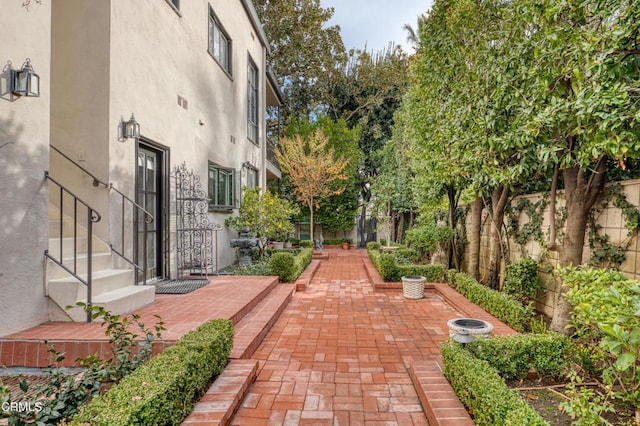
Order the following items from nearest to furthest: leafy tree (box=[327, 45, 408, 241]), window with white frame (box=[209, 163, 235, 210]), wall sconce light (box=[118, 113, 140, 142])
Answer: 1. wall sconce light (box=[118, 113, 140, 142])
2. window with white frame (box=[209, 163, 235, 210])
3. leafy tree (box=[327, 45, 408, 241])

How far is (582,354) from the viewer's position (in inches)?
127

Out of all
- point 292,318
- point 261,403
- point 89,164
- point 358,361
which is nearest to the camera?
point 261,403

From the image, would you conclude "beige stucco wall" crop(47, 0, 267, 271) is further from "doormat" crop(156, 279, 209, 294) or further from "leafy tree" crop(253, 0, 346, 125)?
"leafy tree" crop(253, 0, 346, 125)

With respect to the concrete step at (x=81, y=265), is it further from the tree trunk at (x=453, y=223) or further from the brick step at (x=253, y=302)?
the tree trunk at (x=453, y=223)

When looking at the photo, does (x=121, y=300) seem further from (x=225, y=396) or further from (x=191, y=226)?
(x=191, y=226)

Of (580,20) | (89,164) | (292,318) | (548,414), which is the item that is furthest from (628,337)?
(89,164)

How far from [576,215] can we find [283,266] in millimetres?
5294

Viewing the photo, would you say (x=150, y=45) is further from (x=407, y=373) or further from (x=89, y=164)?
(x=407, y=373)

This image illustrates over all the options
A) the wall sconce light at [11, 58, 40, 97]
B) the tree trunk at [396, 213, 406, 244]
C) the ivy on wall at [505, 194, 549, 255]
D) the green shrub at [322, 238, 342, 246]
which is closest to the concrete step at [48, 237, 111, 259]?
the wall sconce light at [11, 58, 40, 97]

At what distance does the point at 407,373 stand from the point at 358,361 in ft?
1.85

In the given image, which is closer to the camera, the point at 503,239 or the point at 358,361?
the point at 358,361

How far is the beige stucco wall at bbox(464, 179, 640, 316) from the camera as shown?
392cm

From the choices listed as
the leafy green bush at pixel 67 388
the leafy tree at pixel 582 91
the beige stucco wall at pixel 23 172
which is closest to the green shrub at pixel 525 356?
the leafy tree at pixel 582 91

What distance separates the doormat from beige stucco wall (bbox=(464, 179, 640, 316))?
5.49m
